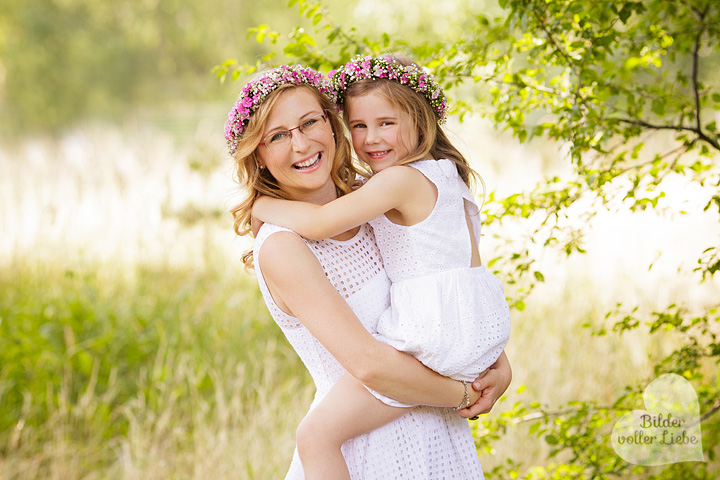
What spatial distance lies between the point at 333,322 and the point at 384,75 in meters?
0.90

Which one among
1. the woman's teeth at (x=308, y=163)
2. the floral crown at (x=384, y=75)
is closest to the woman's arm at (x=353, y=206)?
the woman's teeth at (x=308, y=163)

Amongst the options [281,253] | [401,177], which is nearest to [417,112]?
[401,177]

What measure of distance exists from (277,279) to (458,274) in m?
0.53

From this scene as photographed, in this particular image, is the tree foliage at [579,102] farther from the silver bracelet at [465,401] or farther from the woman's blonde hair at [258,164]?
the silver bracelet at [465,401]

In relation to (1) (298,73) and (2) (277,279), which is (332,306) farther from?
(1) (298,73)

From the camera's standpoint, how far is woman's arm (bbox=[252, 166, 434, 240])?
1.82 m

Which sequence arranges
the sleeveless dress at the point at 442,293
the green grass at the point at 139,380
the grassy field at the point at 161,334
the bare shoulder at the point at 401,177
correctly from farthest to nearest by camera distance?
the grassy field at the point at 161,334 < the green grass at the point at 139,380 < the bare shoulder at the point at 401,177 < the sleeveless dress at the point at 442,293

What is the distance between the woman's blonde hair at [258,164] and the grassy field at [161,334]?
139 cm

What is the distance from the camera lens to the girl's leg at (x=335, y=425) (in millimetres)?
1730

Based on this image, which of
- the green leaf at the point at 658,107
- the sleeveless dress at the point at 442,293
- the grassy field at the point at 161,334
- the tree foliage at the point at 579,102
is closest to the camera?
the sleeveless dress at the point at 442,293

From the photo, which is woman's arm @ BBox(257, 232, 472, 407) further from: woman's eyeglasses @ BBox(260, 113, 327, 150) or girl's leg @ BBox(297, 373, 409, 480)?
woman's eyeglasses @ BBox(260, 113, 327, 150)

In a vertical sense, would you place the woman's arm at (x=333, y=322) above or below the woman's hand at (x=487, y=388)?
above

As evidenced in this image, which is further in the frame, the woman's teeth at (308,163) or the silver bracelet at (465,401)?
the woman's teeth at (308,163)

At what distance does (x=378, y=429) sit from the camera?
5.98 feet
